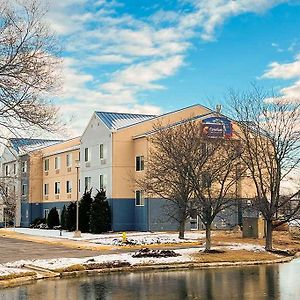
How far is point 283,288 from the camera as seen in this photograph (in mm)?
18406

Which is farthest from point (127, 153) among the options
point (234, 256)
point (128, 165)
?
point (234, 256)

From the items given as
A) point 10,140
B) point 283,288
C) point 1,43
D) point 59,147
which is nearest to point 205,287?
point 283,288

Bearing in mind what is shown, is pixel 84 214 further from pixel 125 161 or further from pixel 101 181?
pixel 125 161

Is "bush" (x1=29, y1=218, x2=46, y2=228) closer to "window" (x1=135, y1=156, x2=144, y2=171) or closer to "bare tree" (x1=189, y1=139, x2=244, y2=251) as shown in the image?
"window" (x1=135, y1=156, x2=144, y2=171)

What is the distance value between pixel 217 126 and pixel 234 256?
60.4ft

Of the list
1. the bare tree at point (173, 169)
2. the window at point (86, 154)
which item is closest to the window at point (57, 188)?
the window at point (86, 154)

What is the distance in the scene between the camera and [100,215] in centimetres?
4700

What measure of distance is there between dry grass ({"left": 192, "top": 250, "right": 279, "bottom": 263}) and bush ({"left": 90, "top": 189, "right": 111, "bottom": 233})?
749 inches

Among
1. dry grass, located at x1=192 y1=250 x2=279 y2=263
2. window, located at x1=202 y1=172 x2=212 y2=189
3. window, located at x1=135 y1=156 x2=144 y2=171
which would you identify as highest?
window, located at x1=135 y1=156 x2=144 y2=171

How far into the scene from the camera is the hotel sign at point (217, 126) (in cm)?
4176

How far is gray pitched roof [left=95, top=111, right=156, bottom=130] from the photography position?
164 feet

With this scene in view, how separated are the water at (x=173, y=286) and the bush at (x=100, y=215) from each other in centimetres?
2367

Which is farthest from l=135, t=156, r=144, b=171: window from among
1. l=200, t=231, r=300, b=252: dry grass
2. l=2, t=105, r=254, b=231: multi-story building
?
l=200, t=231, r=300, b=252: dry grass

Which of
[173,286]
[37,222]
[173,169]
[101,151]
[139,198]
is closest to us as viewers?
[173,286]
